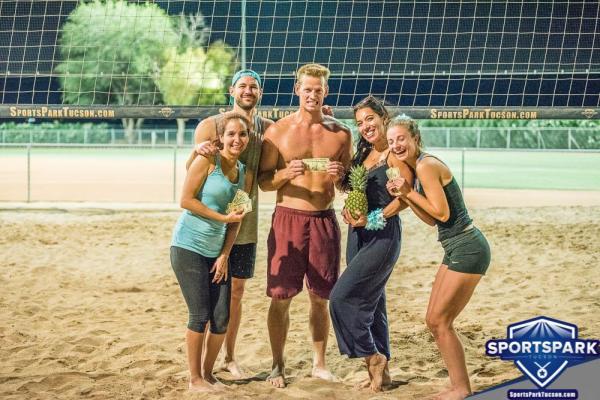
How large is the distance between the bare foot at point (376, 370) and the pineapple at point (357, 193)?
0.86 m

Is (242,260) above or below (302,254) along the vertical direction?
below

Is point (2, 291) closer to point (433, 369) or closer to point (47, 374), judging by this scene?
point (47, 374)

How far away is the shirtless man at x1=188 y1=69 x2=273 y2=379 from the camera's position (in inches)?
214

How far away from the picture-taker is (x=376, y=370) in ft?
16.7

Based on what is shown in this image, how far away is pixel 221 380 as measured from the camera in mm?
5395

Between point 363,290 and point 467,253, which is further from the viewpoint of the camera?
point 363,290

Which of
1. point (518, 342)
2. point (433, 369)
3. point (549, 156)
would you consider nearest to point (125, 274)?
point (433, 369)

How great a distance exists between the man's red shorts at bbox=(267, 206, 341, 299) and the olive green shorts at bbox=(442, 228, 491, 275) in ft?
2.78

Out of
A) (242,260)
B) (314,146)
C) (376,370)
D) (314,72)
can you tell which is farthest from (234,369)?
(314,72)

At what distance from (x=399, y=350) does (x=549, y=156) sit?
26094 mm

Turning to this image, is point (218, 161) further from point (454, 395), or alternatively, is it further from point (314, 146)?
point (454, 395)

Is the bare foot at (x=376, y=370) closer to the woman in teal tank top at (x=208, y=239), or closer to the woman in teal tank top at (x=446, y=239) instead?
the woman in teal tank top at (x=446, y=239)

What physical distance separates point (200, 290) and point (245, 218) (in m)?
0.67

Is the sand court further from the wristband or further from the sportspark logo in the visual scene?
the wristband
